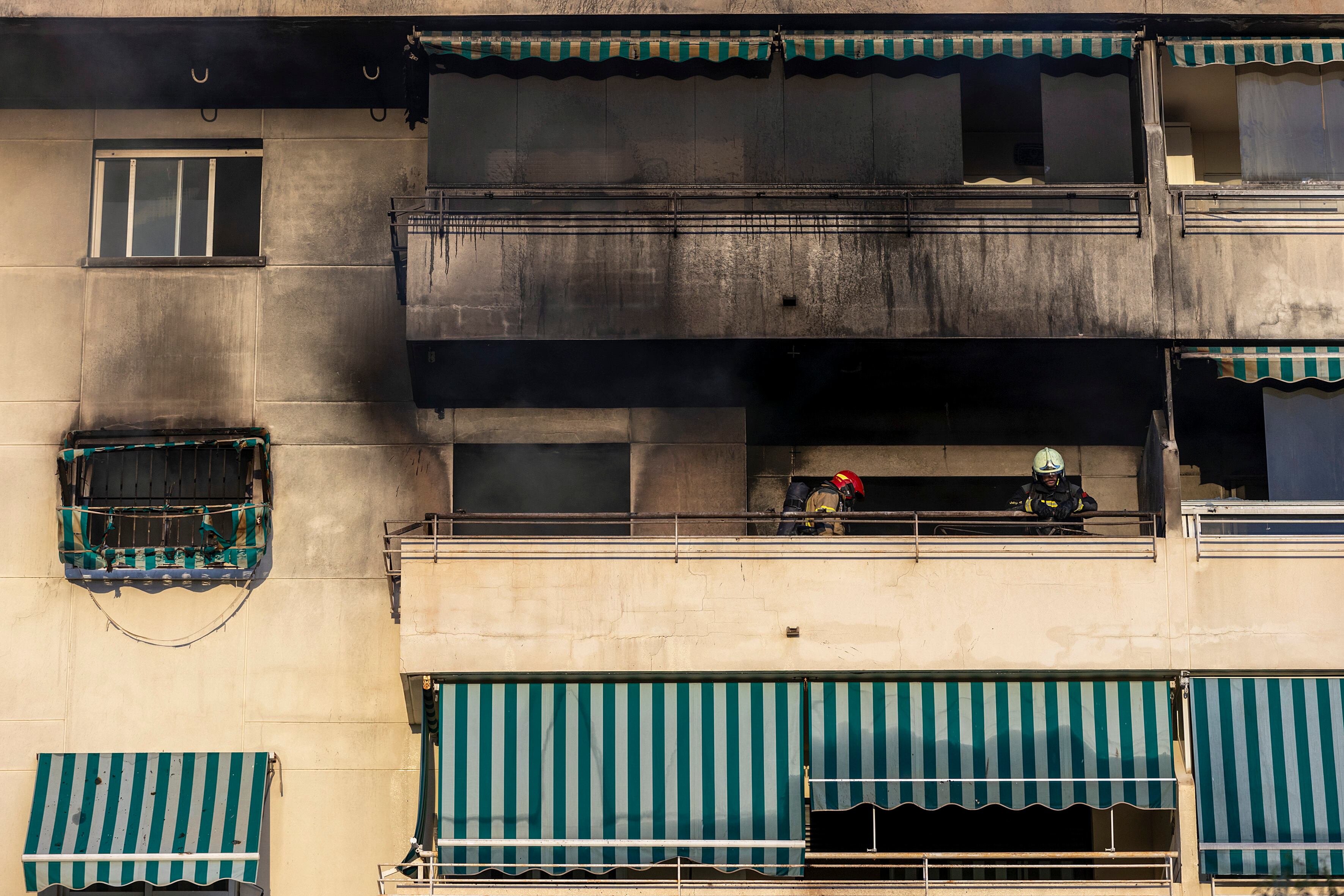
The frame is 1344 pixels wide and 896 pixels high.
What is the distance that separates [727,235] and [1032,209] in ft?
11.8

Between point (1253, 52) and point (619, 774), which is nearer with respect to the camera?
point (619, 774)

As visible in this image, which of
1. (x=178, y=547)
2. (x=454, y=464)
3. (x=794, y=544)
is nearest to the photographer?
(x=794, y=544)

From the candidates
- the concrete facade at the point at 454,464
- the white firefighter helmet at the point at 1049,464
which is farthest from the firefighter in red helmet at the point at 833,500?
the white firefighter helmet at the point at 1049,464

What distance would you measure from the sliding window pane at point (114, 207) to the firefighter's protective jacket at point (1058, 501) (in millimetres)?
11756

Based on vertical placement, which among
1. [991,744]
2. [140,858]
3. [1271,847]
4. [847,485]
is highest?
[847,485]

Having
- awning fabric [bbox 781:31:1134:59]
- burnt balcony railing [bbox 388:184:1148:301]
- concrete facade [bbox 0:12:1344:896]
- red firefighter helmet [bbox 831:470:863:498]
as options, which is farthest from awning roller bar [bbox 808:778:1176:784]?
awning fabric [bbox 781:31:1134:59]

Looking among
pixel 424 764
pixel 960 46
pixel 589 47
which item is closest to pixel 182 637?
pixel 424 764

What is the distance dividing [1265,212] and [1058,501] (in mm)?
4266

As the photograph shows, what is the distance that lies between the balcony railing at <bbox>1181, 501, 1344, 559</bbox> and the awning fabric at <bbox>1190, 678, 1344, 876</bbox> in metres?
1.39

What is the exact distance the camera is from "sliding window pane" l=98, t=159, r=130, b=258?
13.5 meters

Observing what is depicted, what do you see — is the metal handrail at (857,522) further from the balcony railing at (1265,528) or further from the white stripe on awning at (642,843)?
the white stripe on awning at (642,843)

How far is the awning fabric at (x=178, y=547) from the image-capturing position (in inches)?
491

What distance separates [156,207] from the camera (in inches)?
537

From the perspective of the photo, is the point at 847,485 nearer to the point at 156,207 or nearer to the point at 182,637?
the point at 182,637
